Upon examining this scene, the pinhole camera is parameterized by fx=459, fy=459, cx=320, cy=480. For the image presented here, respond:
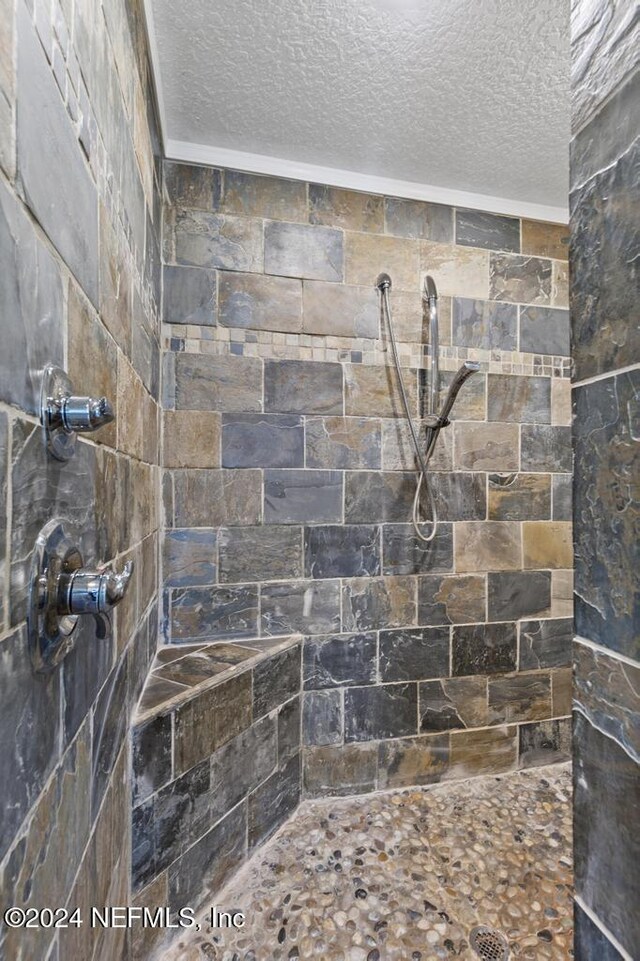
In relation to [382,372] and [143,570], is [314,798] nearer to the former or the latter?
[143,570]

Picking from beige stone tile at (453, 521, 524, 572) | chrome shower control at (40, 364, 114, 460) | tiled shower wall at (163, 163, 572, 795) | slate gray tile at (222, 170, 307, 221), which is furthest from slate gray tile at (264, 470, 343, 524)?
chrome shower control at (40, 364, 114, 460)

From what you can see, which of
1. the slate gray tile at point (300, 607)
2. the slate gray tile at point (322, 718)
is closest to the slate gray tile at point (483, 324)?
the slate gray tile at point (300, 607)

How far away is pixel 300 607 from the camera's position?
71.8 inches

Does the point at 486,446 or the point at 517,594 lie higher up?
the point at 486,446

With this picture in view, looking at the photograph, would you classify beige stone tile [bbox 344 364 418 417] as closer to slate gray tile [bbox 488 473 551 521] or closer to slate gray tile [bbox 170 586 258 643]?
slate gray tile [bbox 488 473 551 521]

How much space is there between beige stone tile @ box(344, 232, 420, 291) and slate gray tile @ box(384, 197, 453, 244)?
0.15ft

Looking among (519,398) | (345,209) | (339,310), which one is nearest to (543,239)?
(519,398)

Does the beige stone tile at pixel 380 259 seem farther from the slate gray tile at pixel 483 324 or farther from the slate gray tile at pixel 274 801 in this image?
the slate gray tile at pixel 274 801

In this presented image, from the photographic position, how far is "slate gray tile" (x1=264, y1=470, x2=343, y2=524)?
179 cm

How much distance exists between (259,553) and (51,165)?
1.39m

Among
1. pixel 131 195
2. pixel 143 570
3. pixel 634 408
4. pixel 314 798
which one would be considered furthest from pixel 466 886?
pixel 131 195

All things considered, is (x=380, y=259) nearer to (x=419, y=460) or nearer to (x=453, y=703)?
Answer: (x=419, y=460)

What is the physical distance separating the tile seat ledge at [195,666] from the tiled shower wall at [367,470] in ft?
0.22

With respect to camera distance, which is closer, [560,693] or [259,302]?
[259,302]
